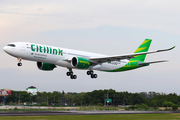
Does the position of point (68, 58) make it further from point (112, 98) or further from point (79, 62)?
point (112, 98)

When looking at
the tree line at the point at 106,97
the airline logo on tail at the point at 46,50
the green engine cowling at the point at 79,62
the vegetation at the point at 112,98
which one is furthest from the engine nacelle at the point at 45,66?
the tree line at the point at 106,97

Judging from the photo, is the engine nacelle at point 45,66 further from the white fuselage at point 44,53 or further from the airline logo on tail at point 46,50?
the airline logo on tail at point 46,50

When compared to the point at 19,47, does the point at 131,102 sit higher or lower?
lower

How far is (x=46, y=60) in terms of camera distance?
5112 cm

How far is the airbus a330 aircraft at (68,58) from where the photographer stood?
48.8 meters

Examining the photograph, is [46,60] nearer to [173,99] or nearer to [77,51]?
[77,51]

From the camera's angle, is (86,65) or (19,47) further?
(86,65)

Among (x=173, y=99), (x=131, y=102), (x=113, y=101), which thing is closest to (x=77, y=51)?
(x=173, y=99)

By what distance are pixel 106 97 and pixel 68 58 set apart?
9420cm

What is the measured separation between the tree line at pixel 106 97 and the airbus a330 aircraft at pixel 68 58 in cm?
3710

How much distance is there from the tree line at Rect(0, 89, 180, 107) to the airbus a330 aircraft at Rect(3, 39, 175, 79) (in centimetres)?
3710

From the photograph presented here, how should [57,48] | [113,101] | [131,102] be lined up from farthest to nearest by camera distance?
[113,101]
[131,102]
[57,48]

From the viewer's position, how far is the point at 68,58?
176 ft

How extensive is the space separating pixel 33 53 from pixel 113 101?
93.8 meters
